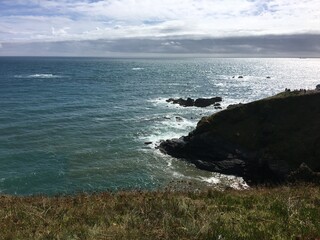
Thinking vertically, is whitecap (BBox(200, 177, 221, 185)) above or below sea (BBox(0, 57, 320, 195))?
below

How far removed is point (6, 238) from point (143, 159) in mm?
40796

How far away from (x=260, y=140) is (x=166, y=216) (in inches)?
1644

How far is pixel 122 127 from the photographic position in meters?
67.0

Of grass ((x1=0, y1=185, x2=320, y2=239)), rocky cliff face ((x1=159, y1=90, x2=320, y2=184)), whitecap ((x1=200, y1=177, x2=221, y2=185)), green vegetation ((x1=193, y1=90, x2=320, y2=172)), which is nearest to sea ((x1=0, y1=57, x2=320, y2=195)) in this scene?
whitecap ((x1=200, y1=177, x2=221, y2=185))

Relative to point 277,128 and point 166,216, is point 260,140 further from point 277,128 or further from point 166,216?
point 166,216

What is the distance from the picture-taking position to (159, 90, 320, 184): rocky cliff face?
145 ft

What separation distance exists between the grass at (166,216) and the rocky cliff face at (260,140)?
1275 inches

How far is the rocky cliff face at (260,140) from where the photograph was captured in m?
44.3

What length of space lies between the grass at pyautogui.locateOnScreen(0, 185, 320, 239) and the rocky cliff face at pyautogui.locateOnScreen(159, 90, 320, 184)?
106ft

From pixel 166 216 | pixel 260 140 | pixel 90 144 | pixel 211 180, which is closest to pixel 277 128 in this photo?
pixel 260 140

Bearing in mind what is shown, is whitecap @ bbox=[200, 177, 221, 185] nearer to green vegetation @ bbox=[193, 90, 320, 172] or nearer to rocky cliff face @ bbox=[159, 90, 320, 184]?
rocky cliff face @ bbox=[159, 90, 320, 184]

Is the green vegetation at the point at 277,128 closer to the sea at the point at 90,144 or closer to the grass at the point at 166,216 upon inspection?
the sea at the point at 90,144

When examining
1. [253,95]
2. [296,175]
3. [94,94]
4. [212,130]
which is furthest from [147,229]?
[253,95]

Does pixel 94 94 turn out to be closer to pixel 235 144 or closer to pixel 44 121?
pixel 44 121
